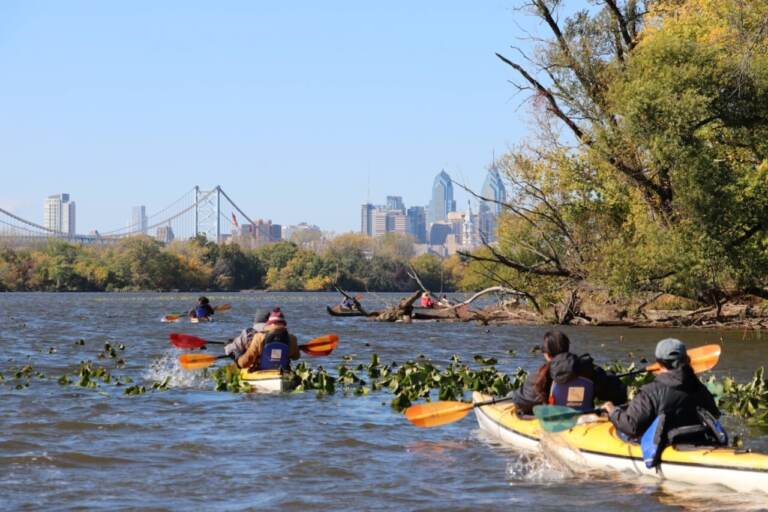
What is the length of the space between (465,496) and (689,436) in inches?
86.1

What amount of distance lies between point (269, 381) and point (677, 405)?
8.34 metres

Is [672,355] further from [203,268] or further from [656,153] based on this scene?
[203,268]

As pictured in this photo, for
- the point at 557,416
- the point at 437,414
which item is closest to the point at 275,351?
the point at 437,414

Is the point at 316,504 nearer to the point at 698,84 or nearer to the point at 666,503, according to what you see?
the point at 666,503

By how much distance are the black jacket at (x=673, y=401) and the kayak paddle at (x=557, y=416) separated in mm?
1049

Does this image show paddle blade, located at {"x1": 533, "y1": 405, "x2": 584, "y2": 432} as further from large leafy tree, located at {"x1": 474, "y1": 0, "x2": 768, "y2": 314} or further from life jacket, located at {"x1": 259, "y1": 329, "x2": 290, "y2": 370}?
large leafy tree, located at {"x1": 474, "y1": 0, "x2": 768, "y2": 314}

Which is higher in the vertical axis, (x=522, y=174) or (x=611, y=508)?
(x=522, y=174)

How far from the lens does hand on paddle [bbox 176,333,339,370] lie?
65.4ft

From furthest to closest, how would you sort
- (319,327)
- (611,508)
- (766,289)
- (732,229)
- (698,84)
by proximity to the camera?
(319,327) → (766,289) → (732,229) → (698,84) → (611,508)

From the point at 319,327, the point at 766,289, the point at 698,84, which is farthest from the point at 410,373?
the point at 319,327

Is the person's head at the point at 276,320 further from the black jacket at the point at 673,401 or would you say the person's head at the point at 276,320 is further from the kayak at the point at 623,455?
the black jacket at the point at 673,401

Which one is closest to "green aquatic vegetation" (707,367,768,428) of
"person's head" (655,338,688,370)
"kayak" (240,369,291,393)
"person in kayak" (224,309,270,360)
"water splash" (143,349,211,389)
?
"person's head" (655,338,688,370)

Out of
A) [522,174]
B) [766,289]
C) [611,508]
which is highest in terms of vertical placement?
[522,174]

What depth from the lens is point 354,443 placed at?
13.9 meters
